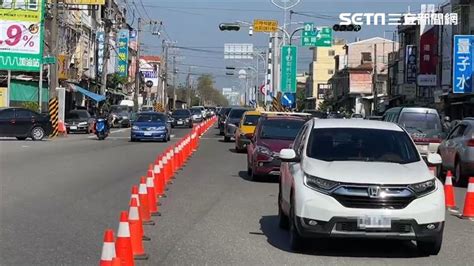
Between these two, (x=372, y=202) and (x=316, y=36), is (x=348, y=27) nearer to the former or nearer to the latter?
(x=316, y=36)

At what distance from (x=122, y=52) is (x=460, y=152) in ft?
223

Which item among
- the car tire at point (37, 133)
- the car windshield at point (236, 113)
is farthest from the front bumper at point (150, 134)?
the car tire at point (37, 133)

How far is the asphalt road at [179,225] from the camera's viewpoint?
8.63 m

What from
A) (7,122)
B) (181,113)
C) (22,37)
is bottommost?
(7,122)

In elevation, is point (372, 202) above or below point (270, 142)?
below

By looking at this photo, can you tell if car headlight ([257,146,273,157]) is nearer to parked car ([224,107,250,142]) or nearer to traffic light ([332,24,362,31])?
parked car ([224,107,250,142])

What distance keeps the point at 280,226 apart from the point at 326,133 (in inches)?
68.8

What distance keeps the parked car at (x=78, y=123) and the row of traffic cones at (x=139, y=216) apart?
2429 centimetres

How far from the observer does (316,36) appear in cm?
5259

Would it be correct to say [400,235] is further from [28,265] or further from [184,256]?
[28,265]

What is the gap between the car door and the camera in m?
33.2

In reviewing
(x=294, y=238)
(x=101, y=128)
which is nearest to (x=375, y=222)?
(x=294, y=238)

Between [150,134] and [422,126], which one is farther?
[150,134]

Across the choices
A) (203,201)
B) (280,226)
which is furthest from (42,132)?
(280,226)
